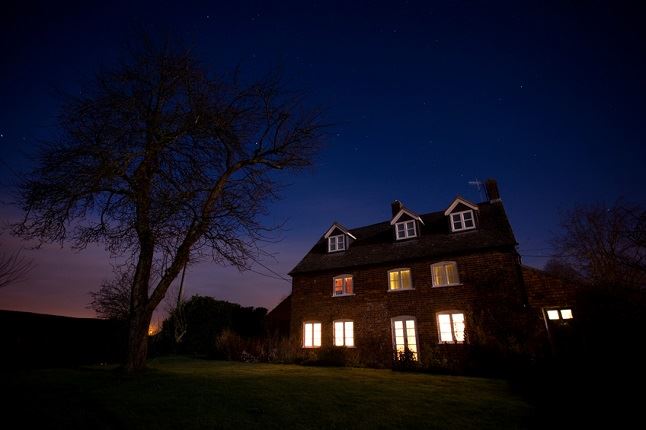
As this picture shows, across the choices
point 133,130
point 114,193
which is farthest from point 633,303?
point 114,193

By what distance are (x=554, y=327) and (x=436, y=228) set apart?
7.80 metres

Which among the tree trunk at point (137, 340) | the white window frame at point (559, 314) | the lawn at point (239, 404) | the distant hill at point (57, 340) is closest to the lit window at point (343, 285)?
the white window frame at point (559, 314)

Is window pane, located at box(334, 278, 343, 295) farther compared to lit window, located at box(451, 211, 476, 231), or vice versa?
window pane, located at box(334, 278, 343, 295)

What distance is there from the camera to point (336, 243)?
22.4 metres

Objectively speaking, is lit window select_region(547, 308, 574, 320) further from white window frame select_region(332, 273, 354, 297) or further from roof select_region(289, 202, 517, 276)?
white window frame select_region(332, 273, 354, 297)

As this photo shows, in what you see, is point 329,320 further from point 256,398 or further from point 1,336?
point 1,336

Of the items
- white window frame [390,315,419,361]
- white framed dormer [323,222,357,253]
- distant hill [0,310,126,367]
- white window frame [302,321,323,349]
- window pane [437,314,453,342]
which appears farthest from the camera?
white framed dormer [323,222,357,253]

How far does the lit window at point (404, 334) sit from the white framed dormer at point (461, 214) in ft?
20.0

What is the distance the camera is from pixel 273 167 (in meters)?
11.7

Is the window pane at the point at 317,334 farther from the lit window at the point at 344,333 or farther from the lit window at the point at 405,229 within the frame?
the lit window at the point at 405,229

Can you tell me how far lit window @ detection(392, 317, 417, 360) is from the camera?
648 inches

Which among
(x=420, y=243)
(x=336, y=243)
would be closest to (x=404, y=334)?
(x=420, y=243)

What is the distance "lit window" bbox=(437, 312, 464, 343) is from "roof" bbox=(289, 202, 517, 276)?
3222 millimetres

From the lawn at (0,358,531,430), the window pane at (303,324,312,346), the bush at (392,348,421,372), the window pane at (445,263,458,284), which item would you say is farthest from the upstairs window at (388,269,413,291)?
the lawn at (0,358,531,430)
